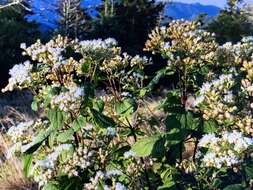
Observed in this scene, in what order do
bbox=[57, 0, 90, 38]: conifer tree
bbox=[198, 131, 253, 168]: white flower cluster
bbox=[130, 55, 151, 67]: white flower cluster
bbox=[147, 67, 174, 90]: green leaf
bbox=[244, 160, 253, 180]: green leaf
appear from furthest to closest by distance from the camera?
1. bbox=[57, 0, 90, 38]: conifer tree
2. bbox=[130, 55, 151, 67]: white flower cluster
3. bbox=[147, 67, 174, 90]: green leaf
4. bbox=[244, 160, 253, 180]: green leaf
5. bbox=[198, 131, 253, 168]: white flower cluster

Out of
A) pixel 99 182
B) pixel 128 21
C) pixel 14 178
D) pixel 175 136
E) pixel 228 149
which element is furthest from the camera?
pixel 128 21

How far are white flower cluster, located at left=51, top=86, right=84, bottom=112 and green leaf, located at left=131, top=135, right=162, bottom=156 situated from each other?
0.45 m

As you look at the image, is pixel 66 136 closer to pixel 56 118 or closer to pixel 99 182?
pixel 56 118

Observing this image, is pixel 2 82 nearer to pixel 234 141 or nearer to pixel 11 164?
pixel 11 164

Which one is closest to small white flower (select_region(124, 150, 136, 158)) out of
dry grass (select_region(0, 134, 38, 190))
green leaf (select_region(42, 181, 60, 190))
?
green leaf (select_region(42, 181, 60, 190))

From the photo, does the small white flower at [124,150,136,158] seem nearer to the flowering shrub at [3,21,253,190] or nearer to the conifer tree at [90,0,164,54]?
the flowering shrub at [3,21,253,190]

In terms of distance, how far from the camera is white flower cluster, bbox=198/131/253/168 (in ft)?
7.54

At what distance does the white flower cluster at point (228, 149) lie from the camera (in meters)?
2.30

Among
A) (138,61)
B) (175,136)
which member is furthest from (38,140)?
(138,61)

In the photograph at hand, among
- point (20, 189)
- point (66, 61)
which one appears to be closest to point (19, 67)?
point (66, 61)

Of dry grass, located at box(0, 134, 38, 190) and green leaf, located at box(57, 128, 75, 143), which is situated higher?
green leaf, located at box(57, 128, 75, 143)

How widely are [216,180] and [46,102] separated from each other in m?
0.85

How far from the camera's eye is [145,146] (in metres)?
2.89

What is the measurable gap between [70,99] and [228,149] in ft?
2.21
